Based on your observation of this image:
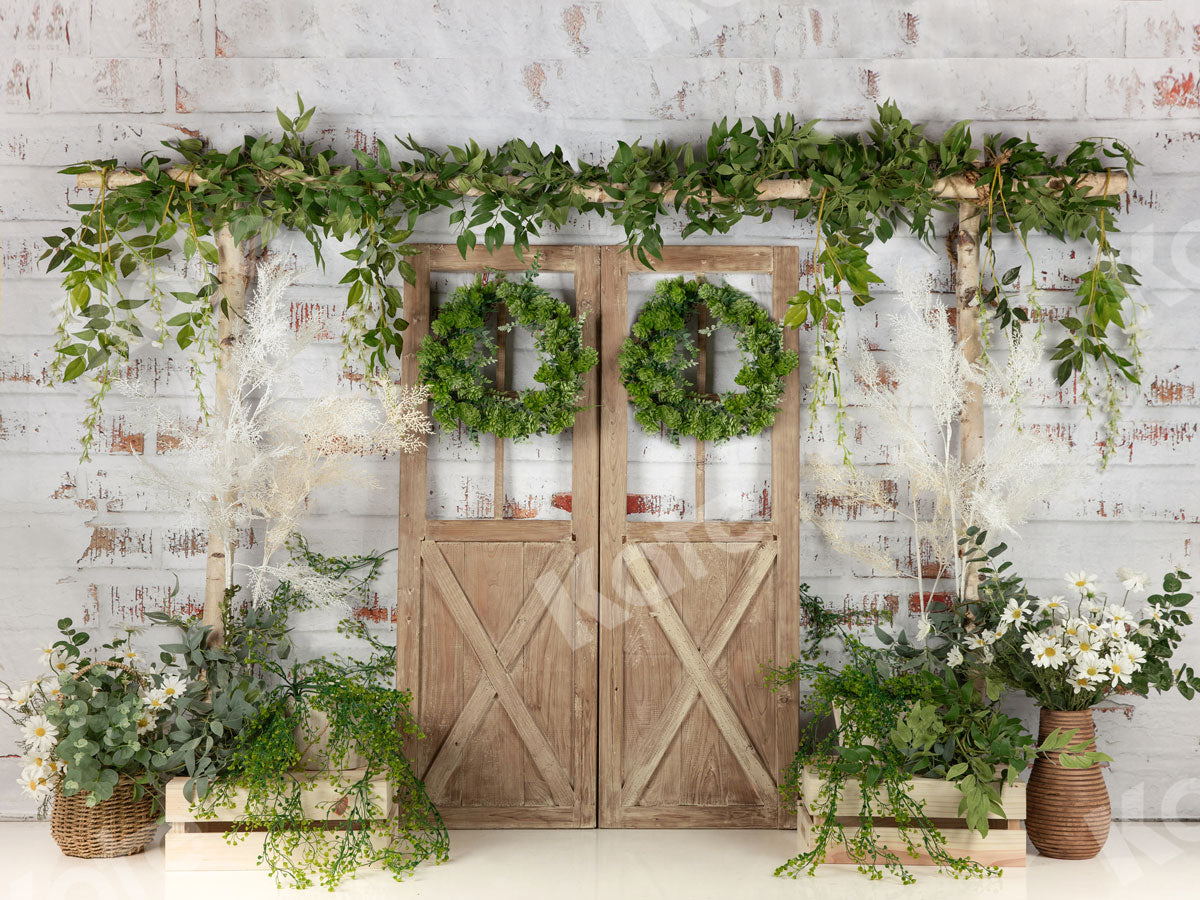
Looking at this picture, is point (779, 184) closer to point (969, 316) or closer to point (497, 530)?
point (969, 316)

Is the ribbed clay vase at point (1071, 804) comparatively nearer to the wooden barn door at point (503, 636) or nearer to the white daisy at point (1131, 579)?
the white daisy at point (1131, 579)

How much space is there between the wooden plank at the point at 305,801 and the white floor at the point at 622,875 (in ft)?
0.58

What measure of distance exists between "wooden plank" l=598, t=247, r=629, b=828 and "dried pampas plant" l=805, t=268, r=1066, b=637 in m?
0.66

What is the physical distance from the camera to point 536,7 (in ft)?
9.74

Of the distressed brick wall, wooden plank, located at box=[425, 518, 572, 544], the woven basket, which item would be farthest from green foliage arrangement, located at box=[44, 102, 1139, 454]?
the woven basket

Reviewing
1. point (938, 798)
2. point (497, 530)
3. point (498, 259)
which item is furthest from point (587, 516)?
point (938, 798)

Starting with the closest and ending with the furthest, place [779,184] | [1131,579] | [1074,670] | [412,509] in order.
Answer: [1074,670]
[1131,579]
[779,184]
[412,509]

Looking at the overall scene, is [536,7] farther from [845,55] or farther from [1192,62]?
[1192,62]

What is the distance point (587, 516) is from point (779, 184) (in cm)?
126

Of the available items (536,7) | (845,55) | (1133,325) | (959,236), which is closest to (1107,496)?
(1133,325)

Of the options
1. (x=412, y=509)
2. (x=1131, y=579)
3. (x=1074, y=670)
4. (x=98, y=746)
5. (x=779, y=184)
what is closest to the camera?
(x=98, y=746)

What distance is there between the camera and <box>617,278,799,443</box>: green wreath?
2.83 m

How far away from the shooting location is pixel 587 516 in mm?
2941

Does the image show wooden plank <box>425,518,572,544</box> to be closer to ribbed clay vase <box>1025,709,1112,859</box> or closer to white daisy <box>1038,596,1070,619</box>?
white daisy <box>1038,596,1070,619</box>
